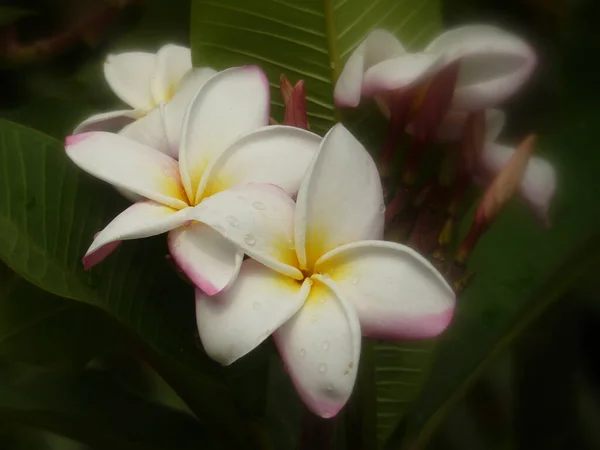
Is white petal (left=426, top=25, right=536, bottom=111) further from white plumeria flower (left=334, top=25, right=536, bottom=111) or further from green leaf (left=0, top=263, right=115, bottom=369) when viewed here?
green leaf (left=0, top=263, right=115, bottom=369)

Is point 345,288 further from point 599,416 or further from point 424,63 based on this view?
point 599,416

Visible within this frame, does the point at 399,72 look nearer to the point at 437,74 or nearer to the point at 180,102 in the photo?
the point at 437,74

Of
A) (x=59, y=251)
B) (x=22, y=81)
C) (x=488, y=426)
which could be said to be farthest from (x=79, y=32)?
(x=488, y=426)

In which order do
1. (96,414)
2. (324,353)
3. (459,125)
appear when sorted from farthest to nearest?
(96,414), (459,125), (324,353)

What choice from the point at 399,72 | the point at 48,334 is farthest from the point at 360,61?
the point at 48,334

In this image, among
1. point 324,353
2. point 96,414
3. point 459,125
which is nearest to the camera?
point 324,353

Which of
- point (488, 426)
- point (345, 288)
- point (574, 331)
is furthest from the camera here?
point (488, 426)

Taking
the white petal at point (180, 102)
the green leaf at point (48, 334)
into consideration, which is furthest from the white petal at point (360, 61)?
the green leaf at point (48, 334)

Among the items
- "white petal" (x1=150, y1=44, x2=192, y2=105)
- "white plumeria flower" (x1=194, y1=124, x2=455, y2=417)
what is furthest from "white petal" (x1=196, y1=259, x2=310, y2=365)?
"white petal" (x1=150, y1=44, x2=192, y2=105)
